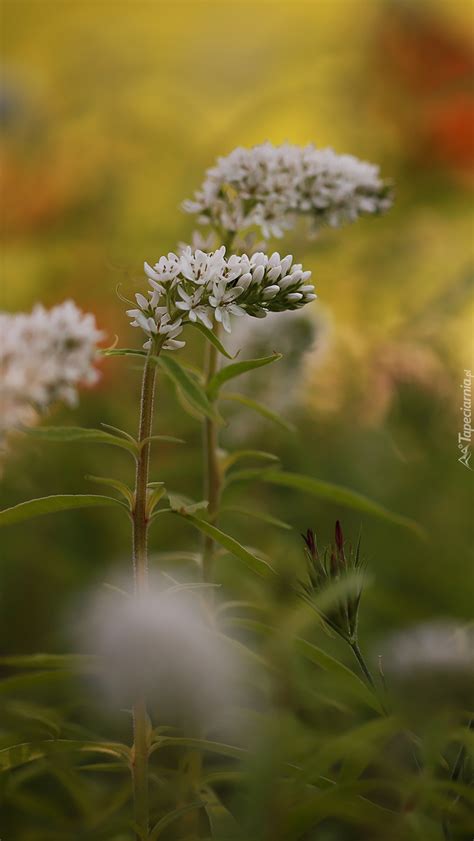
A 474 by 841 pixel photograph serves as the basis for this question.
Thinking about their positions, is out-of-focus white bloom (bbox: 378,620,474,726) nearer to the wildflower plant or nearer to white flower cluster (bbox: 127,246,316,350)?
the wildflower plant

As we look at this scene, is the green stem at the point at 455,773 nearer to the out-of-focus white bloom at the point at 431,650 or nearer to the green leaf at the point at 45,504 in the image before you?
the out-of-focus white bloom at the point at 431,650

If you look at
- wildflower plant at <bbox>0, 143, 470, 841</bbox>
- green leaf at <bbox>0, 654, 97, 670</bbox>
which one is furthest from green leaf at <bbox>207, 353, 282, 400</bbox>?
green leaf at <bbox>0, 654, 97, 670</bbox>

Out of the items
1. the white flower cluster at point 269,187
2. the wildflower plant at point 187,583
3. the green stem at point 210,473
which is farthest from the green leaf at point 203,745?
the white flower cluster at point 269,187

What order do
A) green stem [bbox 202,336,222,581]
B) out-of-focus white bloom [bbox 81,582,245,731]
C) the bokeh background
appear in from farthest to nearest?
the bokeh background, green stem [bbox 202,336,222,581], out-of-focus white bloom [bbox 81,582,245,731]

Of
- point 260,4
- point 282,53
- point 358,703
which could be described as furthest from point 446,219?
point 358,703

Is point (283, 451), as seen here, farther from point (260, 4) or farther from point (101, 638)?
point (260, 4)
